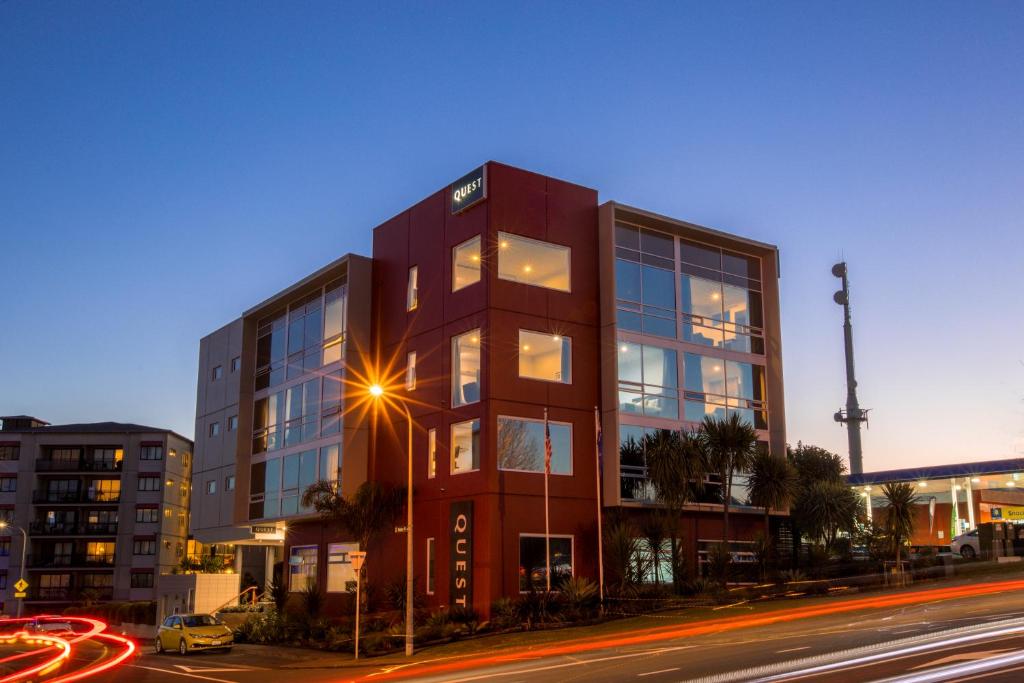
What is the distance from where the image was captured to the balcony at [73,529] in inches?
3789

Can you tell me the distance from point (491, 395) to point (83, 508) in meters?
73.9

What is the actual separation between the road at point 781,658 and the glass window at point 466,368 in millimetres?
11657

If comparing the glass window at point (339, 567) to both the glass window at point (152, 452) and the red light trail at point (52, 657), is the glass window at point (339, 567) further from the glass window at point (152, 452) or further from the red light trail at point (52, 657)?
the glass window at point (152, 452)

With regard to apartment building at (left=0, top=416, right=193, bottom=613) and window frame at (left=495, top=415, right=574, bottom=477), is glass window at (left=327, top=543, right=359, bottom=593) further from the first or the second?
apartment building at (left=0, top=416, right=193, bottom=613)

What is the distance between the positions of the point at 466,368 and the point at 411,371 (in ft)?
13.6

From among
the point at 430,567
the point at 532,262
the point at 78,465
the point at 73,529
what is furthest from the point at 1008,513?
the point at 78,465

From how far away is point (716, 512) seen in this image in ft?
140

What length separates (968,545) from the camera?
154ft

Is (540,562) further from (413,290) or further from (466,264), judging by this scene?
(413,290)

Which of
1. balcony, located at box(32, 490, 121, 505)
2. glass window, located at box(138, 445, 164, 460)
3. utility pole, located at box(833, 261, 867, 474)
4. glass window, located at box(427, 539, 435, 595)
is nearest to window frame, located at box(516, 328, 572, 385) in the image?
glass window, located at box(427, 539, 435, 595)

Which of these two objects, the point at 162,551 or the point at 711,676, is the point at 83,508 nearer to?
the point at 162,551

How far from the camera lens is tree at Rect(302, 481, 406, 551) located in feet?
138

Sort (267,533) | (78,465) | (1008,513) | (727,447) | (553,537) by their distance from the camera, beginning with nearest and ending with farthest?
(553,537) → (727,447) → (267,533) → (1008,513) → (78,465)

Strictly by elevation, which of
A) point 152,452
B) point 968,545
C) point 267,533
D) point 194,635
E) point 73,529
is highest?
point 152,452
